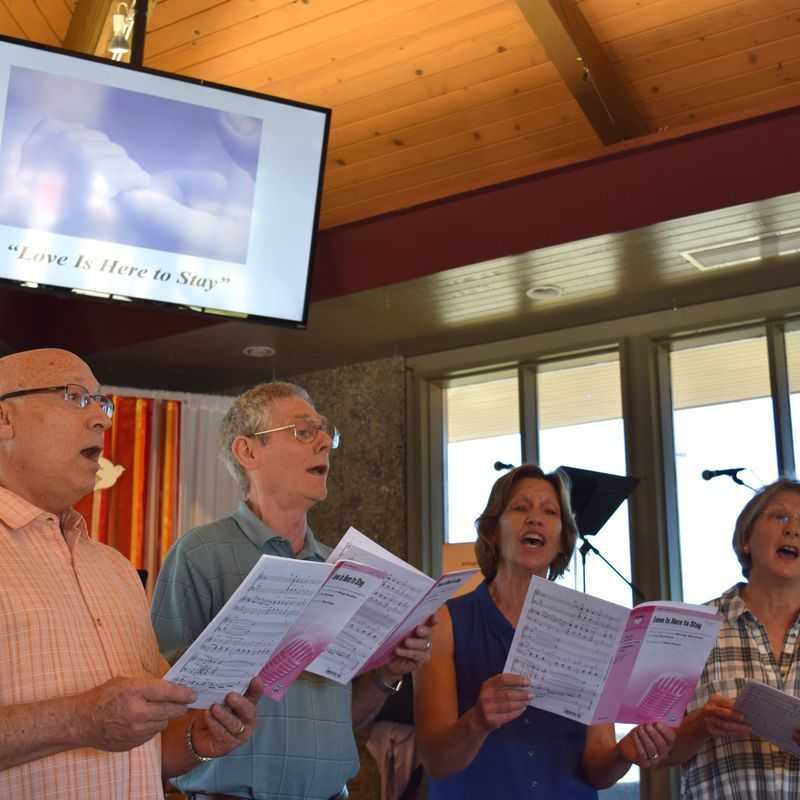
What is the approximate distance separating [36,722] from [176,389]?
4.54 meters

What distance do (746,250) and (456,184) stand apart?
4.83ft

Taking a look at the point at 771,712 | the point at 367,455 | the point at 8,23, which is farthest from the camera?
the point at 367,455

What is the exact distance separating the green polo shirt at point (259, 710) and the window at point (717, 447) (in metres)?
2.74

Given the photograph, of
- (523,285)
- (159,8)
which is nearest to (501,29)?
(523,285)

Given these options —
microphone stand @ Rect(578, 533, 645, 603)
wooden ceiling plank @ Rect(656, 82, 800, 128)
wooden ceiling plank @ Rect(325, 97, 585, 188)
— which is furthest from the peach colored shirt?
wooden ceiling plank @ Rect(325, 97, 585, 188)

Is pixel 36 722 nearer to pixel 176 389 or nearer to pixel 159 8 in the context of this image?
pixel 159 8

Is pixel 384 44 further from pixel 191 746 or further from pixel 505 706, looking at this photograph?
pixel 191 746

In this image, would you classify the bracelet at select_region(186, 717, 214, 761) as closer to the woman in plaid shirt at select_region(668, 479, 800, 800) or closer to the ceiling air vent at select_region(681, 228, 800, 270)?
the woman in plaid shirt at select_region(668, 479, 800, 800)

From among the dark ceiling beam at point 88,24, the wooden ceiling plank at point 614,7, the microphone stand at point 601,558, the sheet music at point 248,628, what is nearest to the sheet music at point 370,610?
the sheet music at point 248,628

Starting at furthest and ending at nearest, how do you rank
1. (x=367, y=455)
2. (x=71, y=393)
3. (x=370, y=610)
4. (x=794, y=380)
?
(x=367, y=455) < (x=794, y=380) < (x=370, y=610) < (x=71, y=393)

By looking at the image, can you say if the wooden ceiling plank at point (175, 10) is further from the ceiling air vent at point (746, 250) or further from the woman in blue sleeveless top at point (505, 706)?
the woman in blue sleeveless top at point (505, 706)

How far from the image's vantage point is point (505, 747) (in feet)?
9.18

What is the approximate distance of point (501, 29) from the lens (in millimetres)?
4938

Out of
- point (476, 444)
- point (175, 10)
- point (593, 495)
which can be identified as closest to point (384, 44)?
point (175, 10)
